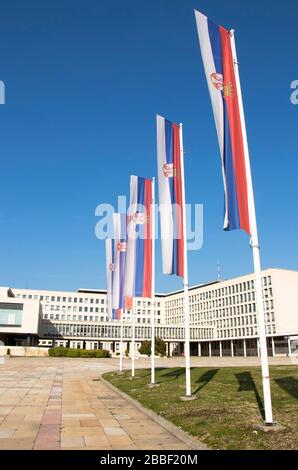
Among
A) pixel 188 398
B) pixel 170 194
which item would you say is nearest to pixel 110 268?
pixel 170 194

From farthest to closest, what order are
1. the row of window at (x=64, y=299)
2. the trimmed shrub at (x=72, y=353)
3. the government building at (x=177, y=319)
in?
1. the row of window at (x=64, y=299)
2. the government building at (x=177, y=319)
3. the trimmed shrub at (x=72, y=353)

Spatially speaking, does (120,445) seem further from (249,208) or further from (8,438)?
(249,208)

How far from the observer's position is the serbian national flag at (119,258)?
2577cm

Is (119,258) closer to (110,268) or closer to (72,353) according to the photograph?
(110,268)

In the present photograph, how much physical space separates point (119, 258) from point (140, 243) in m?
5.10

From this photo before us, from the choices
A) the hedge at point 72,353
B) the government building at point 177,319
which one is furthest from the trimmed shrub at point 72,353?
the government building at point 177,319

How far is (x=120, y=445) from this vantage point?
7992 millimetres

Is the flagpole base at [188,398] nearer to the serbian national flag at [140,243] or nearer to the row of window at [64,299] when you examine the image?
the serbian national flag at [140,243]

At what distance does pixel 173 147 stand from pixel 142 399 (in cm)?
941

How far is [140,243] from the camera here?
21484 mm

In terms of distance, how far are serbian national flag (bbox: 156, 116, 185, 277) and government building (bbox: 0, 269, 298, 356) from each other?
250 feet

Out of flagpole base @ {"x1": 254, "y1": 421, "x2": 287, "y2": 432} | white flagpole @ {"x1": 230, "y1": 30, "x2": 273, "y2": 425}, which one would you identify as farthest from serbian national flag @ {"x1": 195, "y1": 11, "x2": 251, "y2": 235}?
flagpole base @ {"x1": 254, "y1": 421, "x2": 287, "y2": 432}

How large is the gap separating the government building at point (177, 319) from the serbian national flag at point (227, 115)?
3230 inches

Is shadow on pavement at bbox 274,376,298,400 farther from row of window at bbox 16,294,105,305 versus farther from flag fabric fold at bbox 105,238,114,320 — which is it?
row of window at bbox 16,294,105,305
